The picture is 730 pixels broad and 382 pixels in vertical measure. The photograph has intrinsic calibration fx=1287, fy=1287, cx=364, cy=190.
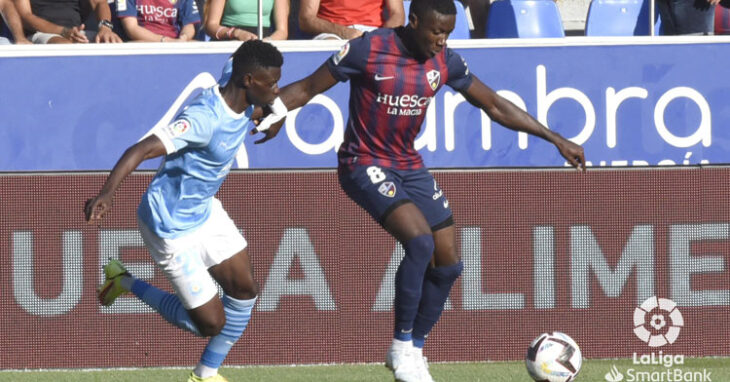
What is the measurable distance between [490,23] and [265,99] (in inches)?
196

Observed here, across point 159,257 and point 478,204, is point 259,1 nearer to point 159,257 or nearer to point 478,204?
point 478,204

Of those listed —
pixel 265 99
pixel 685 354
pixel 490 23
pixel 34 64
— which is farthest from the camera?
pixel 490 23

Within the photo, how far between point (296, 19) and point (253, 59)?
16.5 feet

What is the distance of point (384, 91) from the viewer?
A: 23.3ft

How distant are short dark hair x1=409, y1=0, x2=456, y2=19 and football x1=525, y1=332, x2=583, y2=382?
1.88m

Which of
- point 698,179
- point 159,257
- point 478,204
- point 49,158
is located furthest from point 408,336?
point 49,158

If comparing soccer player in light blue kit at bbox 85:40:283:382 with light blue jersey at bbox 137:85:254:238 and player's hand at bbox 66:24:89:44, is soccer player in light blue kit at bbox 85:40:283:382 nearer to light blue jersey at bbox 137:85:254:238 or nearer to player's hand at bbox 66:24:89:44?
light blue jersey at bbox 137:85:254:238

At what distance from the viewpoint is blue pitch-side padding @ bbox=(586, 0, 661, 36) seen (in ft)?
37.2

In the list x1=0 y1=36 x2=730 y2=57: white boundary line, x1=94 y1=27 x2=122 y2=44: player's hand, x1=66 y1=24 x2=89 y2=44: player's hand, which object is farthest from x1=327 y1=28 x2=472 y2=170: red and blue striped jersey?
x1=66 y1=24 x2=89 y2=44: player's hand

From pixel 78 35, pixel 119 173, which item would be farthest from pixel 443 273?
pixel 78 35

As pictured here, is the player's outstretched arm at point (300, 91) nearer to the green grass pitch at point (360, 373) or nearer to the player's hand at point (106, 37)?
the green grass pitch at point (360, 373)

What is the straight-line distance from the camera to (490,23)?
11.3m

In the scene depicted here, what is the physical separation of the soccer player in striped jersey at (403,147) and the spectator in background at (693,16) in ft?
13.3

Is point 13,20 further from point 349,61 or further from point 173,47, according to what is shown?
point 349,61
